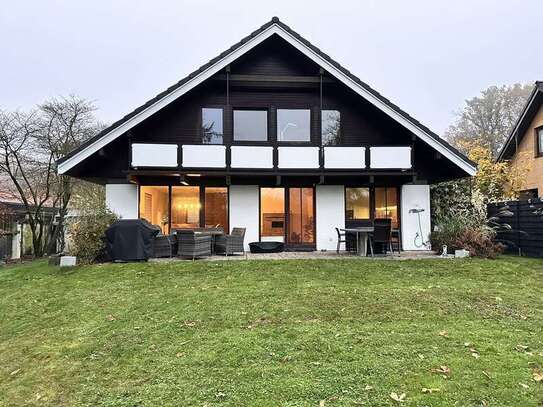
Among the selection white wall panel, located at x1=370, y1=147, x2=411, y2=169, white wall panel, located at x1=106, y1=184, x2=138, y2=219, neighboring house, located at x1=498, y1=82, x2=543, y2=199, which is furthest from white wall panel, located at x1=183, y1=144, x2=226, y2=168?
neighboring house, located at x1=498, y1=82, x2=543, y2=199

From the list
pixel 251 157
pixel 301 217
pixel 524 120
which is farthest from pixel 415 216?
pixel 524 120

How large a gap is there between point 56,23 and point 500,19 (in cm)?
4478

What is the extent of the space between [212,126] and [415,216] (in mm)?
7431

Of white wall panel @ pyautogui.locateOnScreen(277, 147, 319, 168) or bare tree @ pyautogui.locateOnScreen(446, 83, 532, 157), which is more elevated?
bare tree @ pyautogui.locateOnScreen(446, 83, 532, 157)

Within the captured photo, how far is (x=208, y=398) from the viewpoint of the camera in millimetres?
3943

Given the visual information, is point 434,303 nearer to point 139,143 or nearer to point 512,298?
point 512,298

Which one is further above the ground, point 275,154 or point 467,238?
point 275,154

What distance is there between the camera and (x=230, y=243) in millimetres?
12359

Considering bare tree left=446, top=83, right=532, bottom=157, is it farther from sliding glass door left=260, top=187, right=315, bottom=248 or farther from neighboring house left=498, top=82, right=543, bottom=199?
sliding glass door left=260, top=187, right=315, bottom=248

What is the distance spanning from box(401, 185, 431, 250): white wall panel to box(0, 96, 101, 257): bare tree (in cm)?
1499

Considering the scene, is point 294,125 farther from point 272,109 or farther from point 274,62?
point 274,62

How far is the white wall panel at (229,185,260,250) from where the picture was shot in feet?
45.9

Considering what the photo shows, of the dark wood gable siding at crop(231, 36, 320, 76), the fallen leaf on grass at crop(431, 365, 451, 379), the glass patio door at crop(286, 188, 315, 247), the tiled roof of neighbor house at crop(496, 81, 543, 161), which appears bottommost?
the fallen leaf on grass at crop(431, 365, 451, 379)

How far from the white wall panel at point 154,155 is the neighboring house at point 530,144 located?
578 inches
